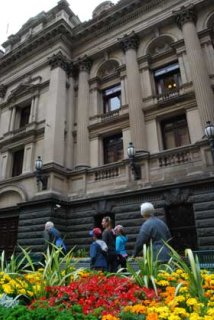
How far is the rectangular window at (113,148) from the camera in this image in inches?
653

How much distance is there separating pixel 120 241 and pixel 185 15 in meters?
15.2

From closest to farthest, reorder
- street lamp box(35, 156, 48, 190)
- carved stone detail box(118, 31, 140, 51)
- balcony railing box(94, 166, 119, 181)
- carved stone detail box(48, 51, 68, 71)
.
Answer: balcony railing box(94, 166, 119, 181) < street lamp box(35, 156, 48, 190) < carved stone detail box(118, 31, 140, 51) < carved stone detail box(48, 51, 68, 71)

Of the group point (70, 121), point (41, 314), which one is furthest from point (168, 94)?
point (41, 314)

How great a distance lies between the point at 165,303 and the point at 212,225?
871 cm

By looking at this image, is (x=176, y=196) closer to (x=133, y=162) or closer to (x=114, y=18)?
(x=133, y=162)

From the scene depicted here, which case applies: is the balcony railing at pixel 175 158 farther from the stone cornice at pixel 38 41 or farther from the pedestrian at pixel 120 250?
the stone cornice at pixel 38 41

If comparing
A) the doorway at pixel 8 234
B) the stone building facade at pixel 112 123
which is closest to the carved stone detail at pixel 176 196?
the stone building facade at pixel 112 123

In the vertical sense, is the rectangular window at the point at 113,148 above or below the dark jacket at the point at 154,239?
above

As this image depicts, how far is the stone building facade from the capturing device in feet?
42.6

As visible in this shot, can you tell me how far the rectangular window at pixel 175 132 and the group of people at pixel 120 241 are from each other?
25.8ft

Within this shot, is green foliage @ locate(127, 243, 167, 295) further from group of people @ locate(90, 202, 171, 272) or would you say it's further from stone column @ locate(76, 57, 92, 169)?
stone column @ locate(76, 57, 92, 169)

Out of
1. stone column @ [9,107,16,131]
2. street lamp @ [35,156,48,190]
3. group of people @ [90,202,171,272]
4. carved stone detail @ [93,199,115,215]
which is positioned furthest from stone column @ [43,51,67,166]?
group of people @ [90,202,171,272]

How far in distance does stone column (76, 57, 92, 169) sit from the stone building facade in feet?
0.25

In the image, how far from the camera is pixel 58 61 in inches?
770
